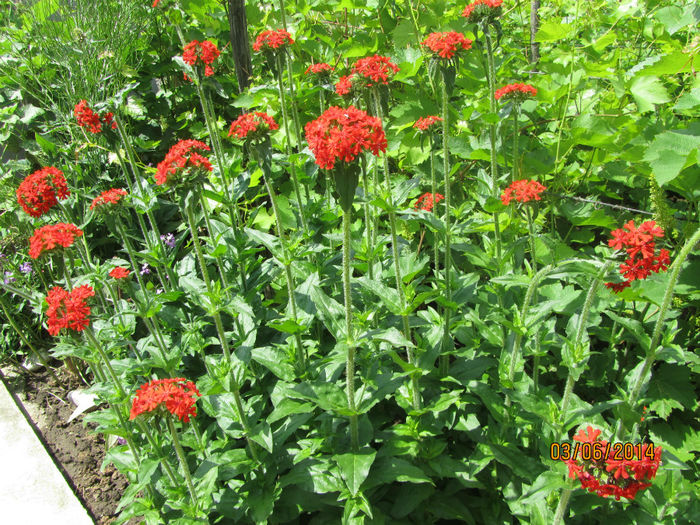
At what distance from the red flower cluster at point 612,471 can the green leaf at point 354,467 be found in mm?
813

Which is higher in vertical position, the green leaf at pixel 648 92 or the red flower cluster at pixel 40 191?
the red flower cluster at pixel 40 191

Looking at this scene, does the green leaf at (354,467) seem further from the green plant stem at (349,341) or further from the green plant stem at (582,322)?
the green plant stem at (582,322)

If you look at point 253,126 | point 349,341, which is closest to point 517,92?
point 253,126

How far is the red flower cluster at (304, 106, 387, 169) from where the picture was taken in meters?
1.62

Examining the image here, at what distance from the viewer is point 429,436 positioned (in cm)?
242

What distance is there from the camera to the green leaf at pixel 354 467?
200 centimetres

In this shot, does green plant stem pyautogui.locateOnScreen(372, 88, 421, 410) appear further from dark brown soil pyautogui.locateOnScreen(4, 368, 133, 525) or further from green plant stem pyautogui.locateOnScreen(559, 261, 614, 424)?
dark brown soil pyautogui.locateOnScreen(4, 368, 133, 525)

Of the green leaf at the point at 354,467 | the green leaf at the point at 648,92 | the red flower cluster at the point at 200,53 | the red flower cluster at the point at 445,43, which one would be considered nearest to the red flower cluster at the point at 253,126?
the red flower cluster at the point at 200,53

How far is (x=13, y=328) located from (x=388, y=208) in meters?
3.97

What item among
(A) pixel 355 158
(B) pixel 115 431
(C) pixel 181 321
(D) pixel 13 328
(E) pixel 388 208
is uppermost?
(A) pixel 355 158

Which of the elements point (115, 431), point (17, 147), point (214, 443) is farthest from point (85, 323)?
point (17, 147)

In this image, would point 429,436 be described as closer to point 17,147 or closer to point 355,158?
point 355,158

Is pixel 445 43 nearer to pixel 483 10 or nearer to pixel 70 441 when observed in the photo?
pixel 483 10

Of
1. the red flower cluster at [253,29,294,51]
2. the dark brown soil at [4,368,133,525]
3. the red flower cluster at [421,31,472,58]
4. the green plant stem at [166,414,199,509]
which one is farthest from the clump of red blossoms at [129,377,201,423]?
the red flower cluster at [253,29,294,51]
